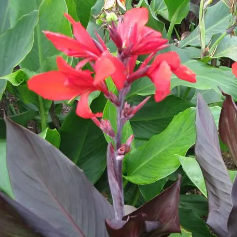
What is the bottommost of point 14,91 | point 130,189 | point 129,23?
point 130,189

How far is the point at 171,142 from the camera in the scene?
3.49 feet

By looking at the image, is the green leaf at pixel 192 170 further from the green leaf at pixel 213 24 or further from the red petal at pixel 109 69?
the green leaf at pixel 213 24

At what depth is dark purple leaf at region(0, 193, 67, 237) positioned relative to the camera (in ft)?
2.12

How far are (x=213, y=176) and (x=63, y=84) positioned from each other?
39 centimetres

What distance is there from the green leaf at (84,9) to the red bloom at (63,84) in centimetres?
110

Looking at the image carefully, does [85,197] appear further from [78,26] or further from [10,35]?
[10,35]

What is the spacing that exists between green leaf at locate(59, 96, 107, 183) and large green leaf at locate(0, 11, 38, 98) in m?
0.22

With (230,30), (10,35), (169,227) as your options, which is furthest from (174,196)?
(230,30)

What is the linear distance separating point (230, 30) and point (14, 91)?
2.50 ft

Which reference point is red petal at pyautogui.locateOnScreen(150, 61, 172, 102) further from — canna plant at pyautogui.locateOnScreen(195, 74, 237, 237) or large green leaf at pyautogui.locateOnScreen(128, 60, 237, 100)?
large green leaf at pyautogui.locateOnScreen(128, 60, 237, 100)

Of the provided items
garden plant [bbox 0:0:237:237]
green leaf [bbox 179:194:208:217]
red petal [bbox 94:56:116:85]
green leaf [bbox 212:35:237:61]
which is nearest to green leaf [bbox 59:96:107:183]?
garden plant [bbox 0:0:237:237]

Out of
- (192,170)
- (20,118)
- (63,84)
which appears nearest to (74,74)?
(63,84)

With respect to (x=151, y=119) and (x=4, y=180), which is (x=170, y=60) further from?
(x=151, y=119)

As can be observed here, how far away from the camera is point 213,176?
826mm
